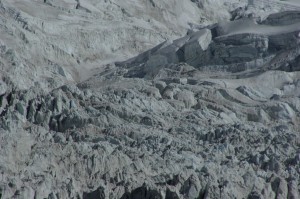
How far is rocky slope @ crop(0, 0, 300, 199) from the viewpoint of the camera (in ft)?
149

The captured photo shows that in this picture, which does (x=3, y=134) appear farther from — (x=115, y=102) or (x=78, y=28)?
(x=78, y=28)

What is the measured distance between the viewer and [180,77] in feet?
228

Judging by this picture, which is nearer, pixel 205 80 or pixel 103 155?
pixel 103 155

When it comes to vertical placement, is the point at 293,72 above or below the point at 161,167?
below

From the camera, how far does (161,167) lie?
47594 mm

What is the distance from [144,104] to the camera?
59.8 metres

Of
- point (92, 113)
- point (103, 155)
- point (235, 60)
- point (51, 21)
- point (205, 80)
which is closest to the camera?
point (103, 155)

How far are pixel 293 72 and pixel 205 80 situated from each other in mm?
4577

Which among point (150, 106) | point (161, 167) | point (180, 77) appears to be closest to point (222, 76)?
point (180, 77)

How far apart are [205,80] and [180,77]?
1.97 meters

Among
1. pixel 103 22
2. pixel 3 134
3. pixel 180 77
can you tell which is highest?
pixel 3 134

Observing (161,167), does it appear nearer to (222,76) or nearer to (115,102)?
(115,102)

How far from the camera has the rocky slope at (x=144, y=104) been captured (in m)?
45.3

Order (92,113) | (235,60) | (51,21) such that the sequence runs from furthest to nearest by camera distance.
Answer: (51,21) → (235,60) → (92,113)
